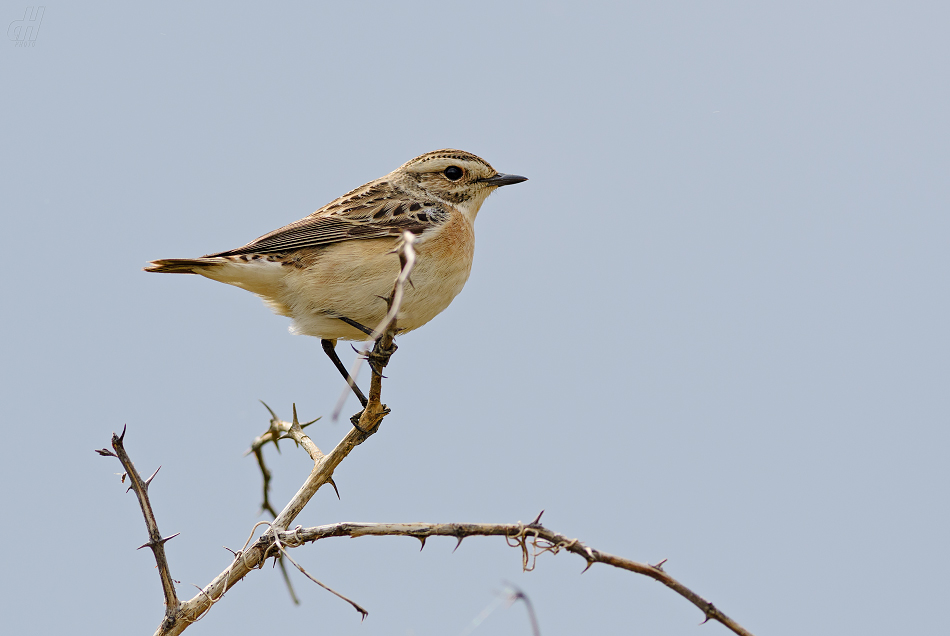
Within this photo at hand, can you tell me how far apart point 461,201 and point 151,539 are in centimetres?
473

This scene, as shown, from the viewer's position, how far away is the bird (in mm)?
6508

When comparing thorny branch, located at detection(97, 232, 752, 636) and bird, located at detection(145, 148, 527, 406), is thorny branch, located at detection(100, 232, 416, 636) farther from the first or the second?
bird, located at detection(145, 148, 527, 406)

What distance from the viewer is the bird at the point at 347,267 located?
651cm

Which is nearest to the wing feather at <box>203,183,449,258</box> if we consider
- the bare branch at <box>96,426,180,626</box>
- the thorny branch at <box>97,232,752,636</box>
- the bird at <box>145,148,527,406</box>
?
the bird at <box>145,148,527,406</box>

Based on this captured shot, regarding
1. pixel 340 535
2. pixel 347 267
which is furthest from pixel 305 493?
pixel 347 267

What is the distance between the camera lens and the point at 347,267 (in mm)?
6594

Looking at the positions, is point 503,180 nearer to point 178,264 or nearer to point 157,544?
point 178,264

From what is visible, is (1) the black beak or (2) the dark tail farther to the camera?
(1) the black beak

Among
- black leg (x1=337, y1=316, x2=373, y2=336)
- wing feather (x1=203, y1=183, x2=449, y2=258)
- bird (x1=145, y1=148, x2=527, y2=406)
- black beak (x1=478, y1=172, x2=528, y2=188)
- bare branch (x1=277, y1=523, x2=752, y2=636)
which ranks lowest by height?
bare branch (x1=277, y1=523, x2=752, y2=636)

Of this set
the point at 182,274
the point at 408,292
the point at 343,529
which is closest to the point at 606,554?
the point at 343,529

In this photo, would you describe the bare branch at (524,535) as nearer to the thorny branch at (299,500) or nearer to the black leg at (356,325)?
the thorny branch at (299,500)

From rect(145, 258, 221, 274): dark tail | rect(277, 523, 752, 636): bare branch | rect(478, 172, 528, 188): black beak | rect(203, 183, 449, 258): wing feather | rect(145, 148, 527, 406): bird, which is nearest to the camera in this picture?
rect(277, 523, 752, 636): bare branch

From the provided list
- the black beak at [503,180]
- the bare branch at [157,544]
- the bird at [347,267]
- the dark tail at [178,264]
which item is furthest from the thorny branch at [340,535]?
the black beak at [503,180]

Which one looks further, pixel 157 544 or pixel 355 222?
pixel 355 222
